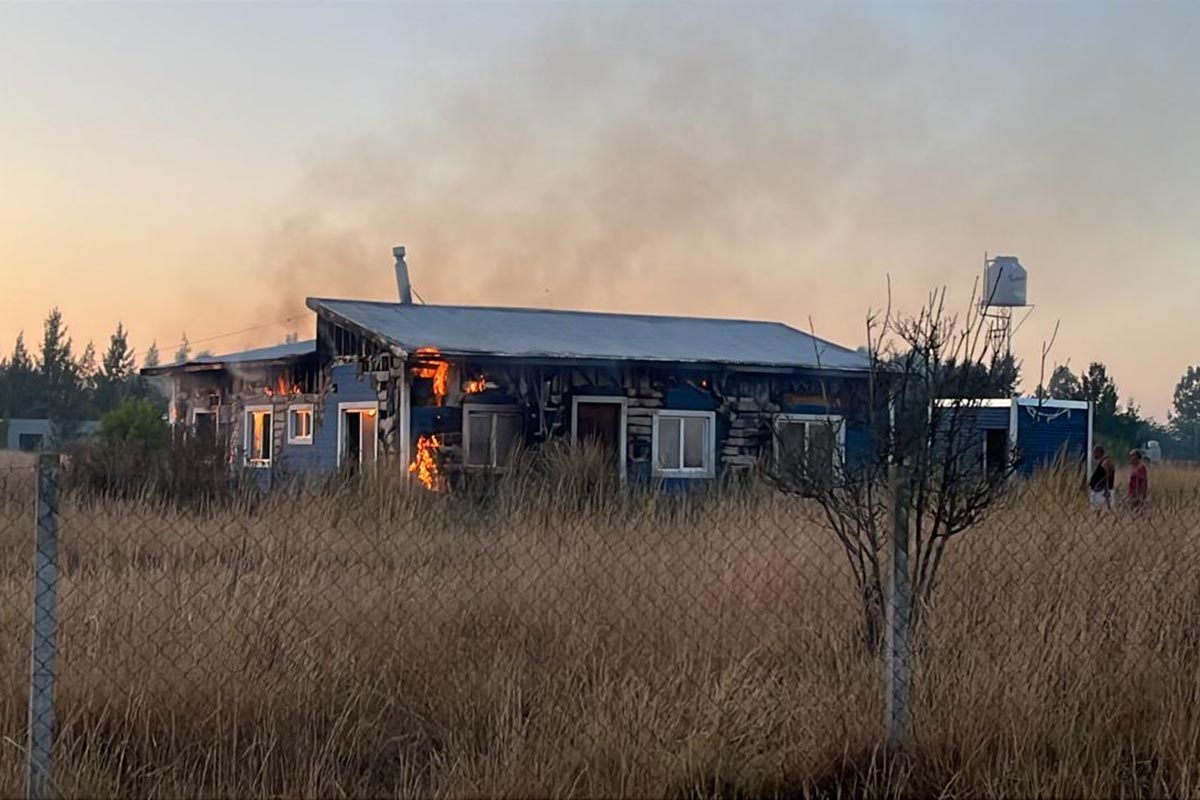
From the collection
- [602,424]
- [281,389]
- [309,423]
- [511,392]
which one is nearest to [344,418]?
[309,423]

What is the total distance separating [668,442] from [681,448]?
0.24 metres

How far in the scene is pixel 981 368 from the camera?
232 inches

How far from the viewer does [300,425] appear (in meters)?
20.6

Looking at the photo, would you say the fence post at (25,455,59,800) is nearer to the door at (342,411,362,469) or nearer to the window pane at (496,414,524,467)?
the window pane at (496,414,524,467)

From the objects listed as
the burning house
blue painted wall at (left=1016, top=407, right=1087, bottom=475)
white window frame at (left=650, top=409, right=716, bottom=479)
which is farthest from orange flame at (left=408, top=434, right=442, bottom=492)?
blue painted wall at (left=1016, top=407, right=1087, bottom=475)

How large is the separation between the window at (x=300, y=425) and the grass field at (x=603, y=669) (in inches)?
483

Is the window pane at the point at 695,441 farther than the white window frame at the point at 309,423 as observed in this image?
No

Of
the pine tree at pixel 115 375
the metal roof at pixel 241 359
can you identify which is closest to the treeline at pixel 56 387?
the pine tree at pixel 115 375

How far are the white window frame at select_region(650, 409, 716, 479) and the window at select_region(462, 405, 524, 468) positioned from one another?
2183 millimetres

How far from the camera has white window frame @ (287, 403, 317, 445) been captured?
20109mm

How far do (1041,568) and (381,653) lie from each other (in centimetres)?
394

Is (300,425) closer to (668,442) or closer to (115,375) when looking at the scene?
(668,442)

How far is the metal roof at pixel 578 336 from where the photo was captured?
57.4ft

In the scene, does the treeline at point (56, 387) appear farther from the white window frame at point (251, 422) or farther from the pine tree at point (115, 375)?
the white window frame at point (251, 422)
